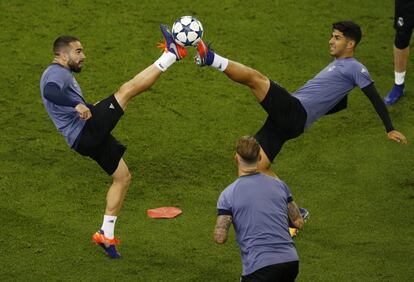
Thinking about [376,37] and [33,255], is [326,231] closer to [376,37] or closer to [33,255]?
[33,255]

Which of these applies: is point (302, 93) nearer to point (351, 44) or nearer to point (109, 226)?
point (351, 44)

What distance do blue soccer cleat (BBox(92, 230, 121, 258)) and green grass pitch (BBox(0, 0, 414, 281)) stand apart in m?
0.09

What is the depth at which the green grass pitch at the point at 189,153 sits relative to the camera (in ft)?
35.2

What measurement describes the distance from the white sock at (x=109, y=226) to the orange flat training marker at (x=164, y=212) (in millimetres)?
1089

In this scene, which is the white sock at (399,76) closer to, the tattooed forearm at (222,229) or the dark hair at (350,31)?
the dark hair at (350,31)

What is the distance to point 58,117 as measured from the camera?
10.7 m

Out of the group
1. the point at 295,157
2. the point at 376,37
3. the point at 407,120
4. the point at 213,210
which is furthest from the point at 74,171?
the point at 376,37

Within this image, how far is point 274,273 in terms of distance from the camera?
7941mm

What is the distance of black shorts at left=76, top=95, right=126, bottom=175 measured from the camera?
34.8 feet

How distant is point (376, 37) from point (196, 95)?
396 cm

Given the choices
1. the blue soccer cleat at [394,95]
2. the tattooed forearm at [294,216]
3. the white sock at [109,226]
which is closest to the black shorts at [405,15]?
the blue soccer cleat at [394,95]

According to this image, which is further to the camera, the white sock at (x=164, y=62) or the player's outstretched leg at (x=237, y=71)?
the white sock at (x=164, y=62)

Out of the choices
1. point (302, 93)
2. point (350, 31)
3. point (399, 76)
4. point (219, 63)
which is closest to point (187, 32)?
point (219, 63)

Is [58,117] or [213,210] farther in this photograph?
[213,210]
